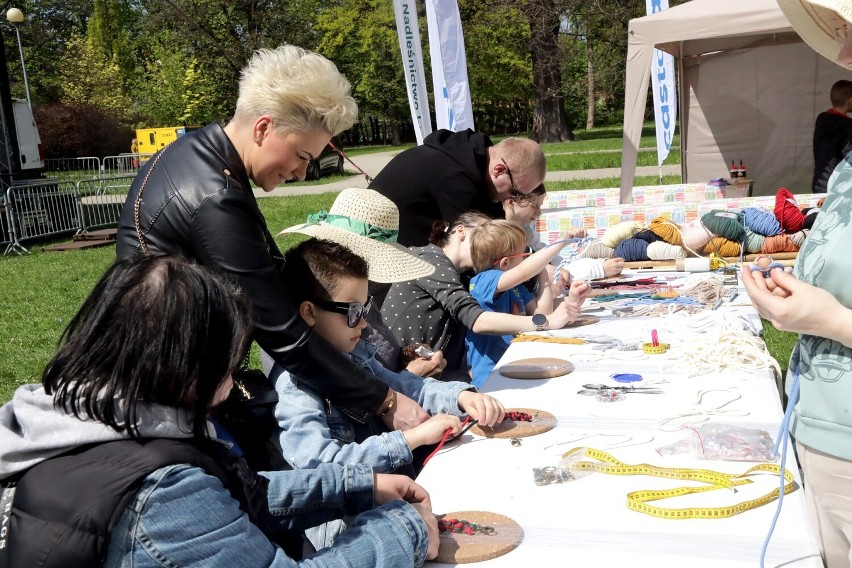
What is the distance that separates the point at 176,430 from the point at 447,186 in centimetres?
265

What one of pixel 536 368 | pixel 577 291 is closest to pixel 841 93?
pixel 577 291

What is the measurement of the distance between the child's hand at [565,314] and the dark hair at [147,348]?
203cm

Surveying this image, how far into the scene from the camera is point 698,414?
1971 millimetres

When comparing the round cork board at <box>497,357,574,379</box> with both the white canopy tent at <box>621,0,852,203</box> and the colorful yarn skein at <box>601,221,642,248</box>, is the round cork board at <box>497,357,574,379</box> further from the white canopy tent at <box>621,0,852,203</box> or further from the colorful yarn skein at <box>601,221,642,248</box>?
the white canopy tent at <box>621,0,852,203</box>

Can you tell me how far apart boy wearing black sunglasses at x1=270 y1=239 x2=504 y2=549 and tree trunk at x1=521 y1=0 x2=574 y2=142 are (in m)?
21.8

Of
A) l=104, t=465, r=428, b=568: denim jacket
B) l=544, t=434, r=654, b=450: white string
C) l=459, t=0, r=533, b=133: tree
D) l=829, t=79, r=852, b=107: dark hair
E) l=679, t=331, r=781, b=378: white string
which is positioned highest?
l=459, t=0, r=533, b=133: tree

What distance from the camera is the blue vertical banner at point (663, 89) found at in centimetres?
1057

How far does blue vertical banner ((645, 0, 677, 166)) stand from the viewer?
10.6 m

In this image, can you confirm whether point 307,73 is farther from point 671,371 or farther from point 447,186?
point 447,186

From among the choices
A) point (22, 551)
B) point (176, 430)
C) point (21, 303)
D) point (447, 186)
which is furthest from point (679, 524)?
point (21, 303)

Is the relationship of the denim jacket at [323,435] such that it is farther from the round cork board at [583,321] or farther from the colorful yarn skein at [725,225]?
the colorful yarn skein at [725,225]

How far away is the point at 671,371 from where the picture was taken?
94.5 inches

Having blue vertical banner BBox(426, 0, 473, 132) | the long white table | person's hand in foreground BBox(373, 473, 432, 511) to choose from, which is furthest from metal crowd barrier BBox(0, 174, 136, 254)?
person's hand in foreground BBox(373, 473, 432, 511)

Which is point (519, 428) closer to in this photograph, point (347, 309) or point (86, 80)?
point (347, 309)
